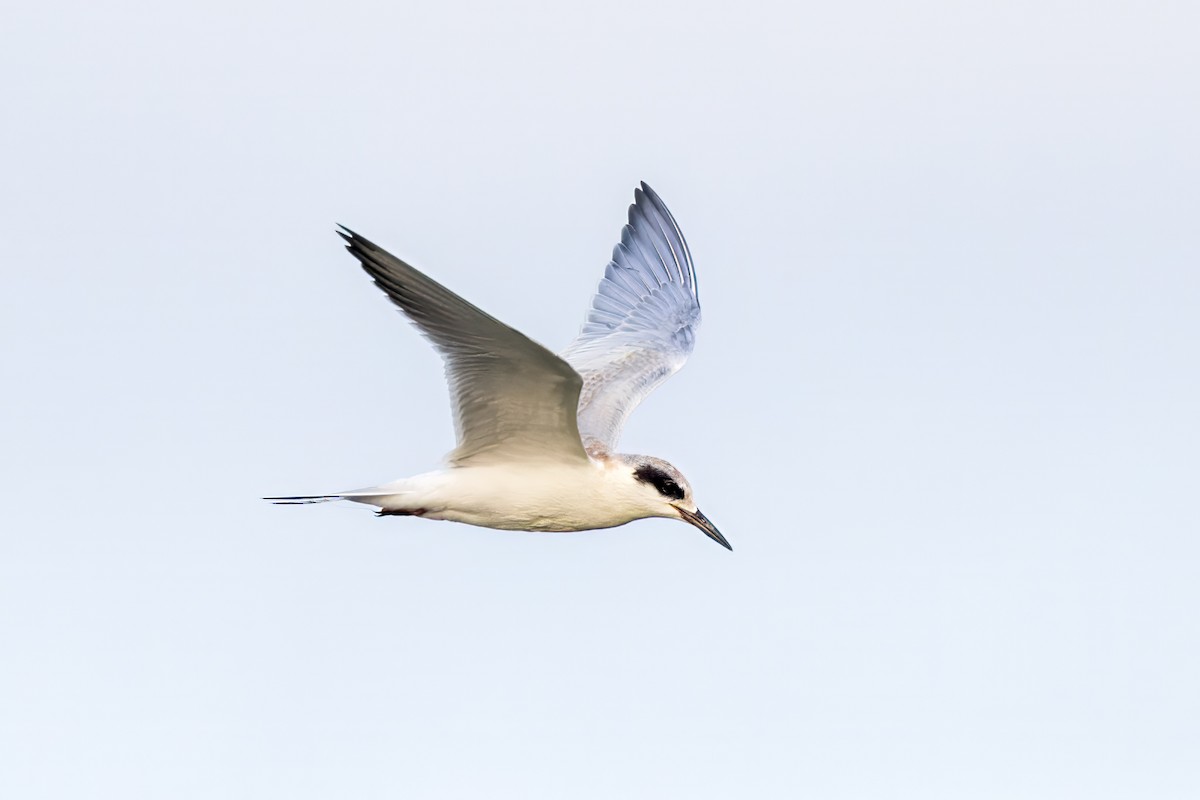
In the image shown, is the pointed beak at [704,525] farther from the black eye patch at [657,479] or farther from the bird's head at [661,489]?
the black eye patch at [657,479]

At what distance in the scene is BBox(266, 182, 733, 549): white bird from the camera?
10.7 metres

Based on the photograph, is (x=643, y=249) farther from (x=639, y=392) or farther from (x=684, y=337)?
(x=639, y=392)

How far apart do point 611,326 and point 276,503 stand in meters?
5.55

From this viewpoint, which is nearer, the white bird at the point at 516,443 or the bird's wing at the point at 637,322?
the white bird at the point at 516,443

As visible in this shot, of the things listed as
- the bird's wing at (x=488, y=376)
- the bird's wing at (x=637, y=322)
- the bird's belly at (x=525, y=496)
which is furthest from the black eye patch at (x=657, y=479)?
the bird's wing at (x=637, y=322)

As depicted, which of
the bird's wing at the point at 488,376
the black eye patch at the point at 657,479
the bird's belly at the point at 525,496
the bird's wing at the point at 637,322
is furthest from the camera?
the bird's wing at the point at 637,322

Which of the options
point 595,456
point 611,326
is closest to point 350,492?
point 595,456

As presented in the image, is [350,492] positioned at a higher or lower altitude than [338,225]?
lower

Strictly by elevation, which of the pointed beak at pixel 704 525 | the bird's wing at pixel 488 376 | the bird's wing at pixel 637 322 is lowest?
the pointed beak at pixel 704 525

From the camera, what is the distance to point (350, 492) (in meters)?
12.1

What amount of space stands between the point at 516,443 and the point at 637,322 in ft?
15.5

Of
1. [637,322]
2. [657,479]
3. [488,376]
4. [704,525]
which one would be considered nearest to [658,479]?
[657,479]

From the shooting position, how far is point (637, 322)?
1656 centimetres

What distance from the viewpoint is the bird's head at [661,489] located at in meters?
12.4
